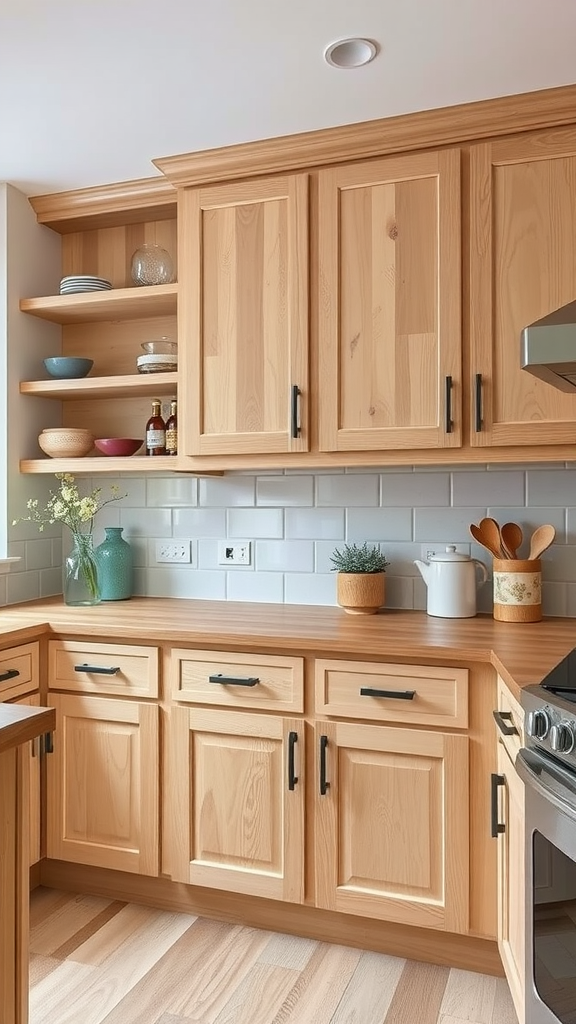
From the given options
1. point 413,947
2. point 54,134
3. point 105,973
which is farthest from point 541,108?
point 105,973

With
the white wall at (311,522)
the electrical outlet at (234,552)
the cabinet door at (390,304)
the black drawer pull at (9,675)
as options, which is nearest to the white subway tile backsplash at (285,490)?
the white wall at (311,522)

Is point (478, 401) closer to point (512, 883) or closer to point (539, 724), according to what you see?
point (539, 724)

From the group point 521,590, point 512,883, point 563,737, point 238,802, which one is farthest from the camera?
point 521,590

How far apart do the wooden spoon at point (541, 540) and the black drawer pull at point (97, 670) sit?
A: 4.37ft

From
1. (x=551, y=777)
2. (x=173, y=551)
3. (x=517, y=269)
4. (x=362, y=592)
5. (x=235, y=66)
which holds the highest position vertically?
(x=235, y=66)

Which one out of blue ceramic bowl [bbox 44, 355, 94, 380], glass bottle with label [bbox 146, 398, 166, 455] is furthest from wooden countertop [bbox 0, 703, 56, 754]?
blue ceramic bowl [bbox 44, 355, 94, 380]

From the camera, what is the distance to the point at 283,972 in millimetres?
2094

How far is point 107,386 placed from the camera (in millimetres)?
2729

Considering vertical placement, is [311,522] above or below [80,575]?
above

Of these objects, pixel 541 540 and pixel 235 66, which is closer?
pixel 235 66

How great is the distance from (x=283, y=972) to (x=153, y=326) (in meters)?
2.20

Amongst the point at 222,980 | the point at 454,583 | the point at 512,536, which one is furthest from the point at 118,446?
the point at 222,980

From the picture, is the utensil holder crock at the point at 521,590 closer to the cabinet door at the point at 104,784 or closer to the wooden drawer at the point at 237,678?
the wooden drawer at the point at 237,678

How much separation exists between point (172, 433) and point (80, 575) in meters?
0.60
